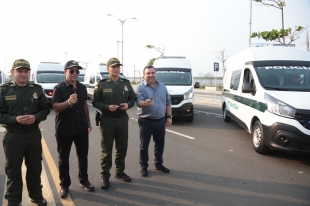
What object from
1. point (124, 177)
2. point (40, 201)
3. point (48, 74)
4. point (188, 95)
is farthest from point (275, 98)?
point (48, 74)

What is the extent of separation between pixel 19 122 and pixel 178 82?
769cm

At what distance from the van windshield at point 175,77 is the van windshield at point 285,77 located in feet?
13.7

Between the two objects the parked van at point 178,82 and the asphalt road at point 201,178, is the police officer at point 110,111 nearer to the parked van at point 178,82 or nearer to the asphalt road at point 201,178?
the asphalt road at point 201,178

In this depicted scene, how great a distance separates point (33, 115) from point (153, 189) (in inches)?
78.3

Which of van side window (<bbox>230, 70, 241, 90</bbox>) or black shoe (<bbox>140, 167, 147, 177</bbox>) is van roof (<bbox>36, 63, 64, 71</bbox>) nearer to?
van side window (<bbox>230, 70, 241, 90</bbox>)

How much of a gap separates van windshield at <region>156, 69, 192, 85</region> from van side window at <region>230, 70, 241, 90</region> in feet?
6.45

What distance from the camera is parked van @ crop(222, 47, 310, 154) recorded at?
4934mm

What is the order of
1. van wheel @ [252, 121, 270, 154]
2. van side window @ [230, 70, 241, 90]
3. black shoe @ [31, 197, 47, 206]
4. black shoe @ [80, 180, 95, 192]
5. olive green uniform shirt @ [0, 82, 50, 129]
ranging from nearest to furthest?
olive green uniform shirt @ [0, 82, 50, 129] < black shoe @ [31, 197, 47, 206] < black shoe @ [80, 180, 95, 192] < van wheel @ [252, 121, 270, 154] < van side window @ [230, 70, 241, 90]

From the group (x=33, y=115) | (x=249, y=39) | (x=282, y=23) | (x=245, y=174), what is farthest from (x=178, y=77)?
(x=282, y=23)

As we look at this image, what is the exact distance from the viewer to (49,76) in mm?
16031

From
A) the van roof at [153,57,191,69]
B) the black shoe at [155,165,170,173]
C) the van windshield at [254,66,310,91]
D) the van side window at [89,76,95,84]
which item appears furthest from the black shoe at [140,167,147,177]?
the van side window at [89,76,95,84]

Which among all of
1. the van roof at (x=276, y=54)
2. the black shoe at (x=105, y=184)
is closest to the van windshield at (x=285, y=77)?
the van roof at (x=276, y=54)

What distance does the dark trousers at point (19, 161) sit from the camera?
325 cm

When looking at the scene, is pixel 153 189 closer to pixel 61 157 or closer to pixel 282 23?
pixel 61 157
